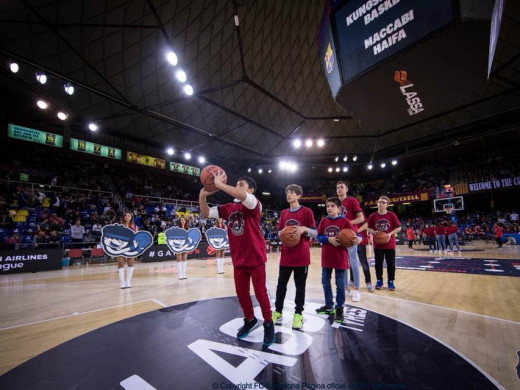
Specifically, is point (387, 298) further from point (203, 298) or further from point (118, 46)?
point (118, 46)

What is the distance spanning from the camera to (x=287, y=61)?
62.1ft

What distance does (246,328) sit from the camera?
2801mm

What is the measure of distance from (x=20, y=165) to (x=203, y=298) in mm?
18968

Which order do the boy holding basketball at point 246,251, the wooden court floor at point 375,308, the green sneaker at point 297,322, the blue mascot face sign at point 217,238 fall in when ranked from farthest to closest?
the blue mascot face sign at point 217,238, the green sneaker at point 297,322, the boy holding basketball at point 246,251, the wooden court floor at point 375,308

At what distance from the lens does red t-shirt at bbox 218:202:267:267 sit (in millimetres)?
2787

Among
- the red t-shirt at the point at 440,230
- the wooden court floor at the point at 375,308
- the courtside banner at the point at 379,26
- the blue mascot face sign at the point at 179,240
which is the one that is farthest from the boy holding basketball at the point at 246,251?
the red t-shirt at the point at 440,230

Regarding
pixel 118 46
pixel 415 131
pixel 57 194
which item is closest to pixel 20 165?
pixel 57 194

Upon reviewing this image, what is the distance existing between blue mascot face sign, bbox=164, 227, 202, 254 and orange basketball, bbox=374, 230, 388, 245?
18.0 ft

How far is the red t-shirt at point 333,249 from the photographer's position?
11.4ft

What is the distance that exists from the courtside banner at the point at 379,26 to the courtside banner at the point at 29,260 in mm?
13295

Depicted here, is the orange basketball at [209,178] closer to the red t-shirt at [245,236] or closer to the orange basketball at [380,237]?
the red t-shirt at [245,236]

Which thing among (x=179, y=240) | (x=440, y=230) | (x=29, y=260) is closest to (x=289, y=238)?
(x=179, y=240)

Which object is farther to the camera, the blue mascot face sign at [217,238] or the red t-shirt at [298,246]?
the blue mascot face sign at [217,238]

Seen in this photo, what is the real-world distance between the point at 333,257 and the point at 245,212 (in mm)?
1578
